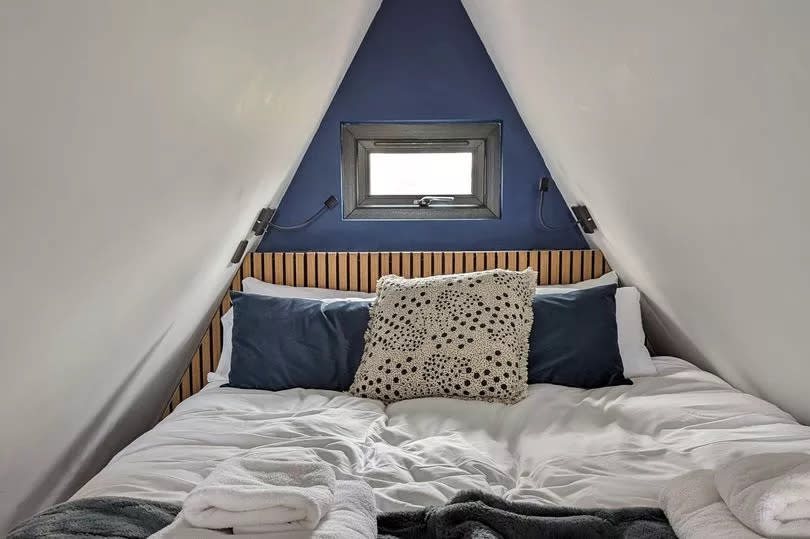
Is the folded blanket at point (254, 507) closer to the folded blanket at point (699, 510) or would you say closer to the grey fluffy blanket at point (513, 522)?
the grey fluffy blanket at point (513, 522)

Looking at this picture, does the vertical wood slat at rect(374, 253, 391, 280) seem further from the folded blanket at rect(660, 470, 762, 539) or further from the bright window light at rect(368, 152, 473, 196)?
the folded blanket at rect(660, 470, 762, 539)

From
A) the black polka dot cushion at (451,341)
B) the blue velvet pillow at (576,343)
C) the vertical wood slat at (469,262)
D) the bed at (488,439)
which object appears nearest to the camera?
the bed at (488,439)

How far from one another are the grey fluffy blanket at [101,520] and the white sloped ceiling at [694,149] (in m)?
1.34

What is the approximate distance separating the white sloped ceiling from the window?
0.34 metres

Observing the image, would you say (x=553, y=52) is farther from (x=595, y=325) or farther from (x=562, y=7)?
(x=595, y=325)

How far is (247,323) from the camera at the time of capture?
2.37m

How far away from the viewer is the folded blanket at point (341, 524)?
1.04 meters

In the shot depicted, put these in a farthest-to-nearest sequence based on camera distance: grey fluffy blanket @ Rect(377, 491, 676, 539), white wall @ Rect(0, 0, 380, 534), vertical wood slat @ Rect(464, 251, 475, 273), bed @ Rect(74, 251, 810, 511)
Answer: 1. vertical wood slat @ Rect(464, 251, 475, 273)
2. bed @ Rect(74, 251, 810, 511)
3. grey fluffy blanket @ Rect(377, 491, 676, 539)
4. white wall @ Rect(0, 0, 380, 534)

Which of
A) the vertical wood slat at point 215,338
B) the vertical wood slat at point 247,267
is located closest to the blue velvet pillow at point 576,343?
the vertical wood slat at point 247,267

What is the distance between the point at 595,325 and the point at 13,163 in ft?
6.13

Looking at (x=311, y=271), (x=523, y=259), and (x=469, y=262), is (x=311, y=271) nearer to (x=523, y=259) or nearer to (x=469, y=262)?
(x=469, y=262)

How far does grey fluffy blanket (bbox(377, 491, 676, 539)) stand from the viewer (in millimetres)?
1141

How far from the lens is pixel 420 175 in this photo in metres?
3.04

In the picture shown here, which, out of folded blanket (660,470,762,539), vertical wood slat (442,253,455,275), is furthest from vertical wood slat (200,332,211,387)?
folded blanket (660,470,762,539)
